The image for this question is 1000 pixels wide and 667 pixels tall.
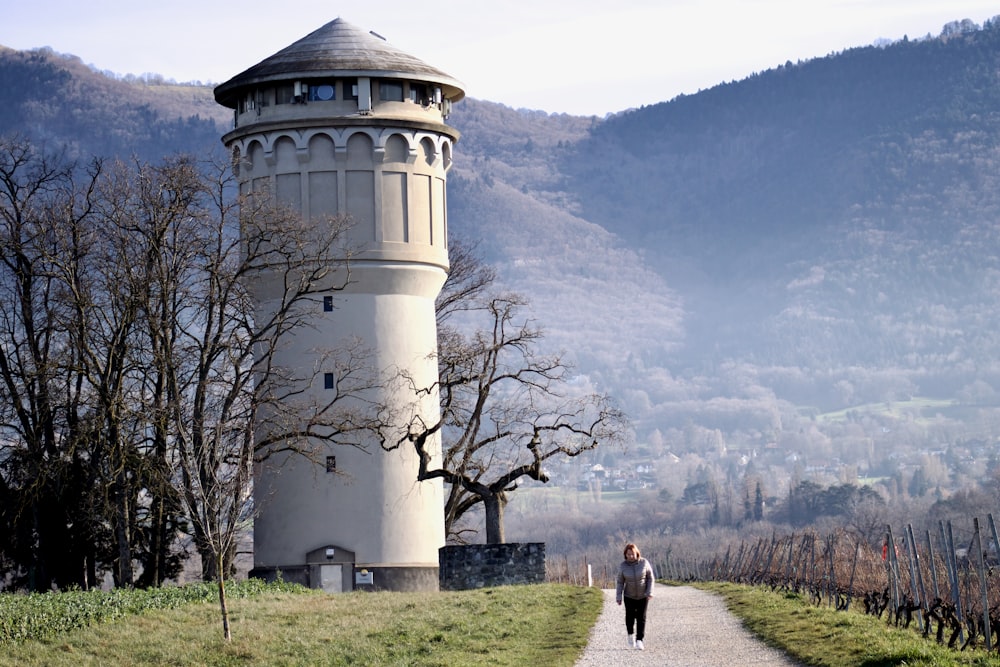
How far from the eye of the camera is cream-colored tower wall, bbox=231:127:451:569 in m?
47.5

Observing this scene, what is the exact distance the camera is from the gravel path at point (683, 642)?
26089 mm

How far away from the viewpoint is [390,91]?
49.0 m

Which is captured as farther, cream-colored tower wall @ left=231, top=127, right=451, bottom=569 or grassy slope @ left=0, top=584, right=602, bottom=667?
cream-colored tower wall @ left=231, top=127, right=451, bottom=569

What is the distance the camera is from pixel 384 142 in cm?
4853

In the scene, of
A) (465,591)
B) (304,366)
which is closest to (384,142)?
(304,366)

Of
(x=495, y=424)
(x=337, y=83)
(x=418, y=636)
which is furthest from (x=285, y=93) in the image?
(x=418, y=636)

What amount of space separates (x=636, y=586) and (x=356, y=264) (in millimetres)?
21921

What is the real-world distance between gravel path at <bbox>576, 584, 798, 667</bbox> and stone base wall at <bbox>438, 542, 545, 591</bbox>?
6.60m

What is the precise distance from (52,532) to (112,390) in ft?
18.5

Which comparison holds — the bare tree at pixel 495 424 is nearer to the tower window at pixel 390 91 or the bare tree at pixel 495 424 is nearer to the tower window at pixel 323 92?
the tower window at pixel 390 91

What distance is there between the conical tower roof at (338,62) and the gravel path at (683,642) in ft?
58.1

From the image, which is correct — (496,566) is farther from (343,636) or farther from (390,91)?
(390,91)

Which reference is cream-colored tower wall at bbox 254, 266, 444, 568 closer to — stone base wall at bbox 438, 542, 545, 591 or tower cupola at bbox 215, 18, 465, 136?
stone base wall at bbox 438, 542, 545, 591

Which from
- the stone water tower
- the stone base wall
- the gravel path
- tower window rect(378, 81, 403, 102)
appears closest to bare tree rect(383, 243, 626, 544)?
the stone water tower
